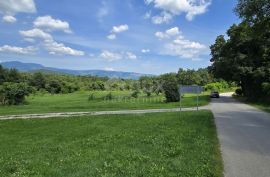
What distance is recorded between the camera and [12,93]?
167 feet

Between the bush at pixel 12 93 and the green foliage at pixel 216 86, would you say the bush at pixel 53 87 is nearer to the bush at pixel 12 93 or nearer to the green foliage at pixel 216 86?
the bush at pixel 12 93

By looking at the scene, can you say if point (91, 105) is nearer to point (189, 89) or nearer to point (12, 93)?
point (12, 93)

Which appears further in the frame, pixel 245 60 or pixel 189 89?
pixel 245 60

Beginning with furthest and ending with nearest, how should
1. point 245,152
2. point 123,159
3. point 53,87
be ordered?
point 53,87
point 245,152
point 123,159

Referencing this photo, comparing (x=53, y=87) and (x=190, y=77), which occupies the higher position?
(x=190, y=77)

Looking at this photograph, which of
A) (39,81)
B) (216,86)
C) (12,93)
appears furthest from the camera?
(216,86)

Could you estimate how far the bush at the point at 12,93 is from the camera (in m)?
50.9

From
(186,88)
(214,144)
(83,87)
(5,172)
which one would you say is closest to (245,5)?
(186,88)

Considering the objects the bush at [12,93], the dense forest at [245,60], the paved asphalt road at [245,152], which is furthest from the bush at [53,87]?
the paved asphalt road at [245,152]

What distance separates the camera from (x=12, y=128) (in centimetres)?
2030

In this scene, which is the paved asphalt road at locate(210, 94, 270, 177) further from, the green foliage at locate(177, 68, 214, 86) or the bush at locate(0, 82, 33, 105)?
the green foliage at locate(177, 68, 214, 86)

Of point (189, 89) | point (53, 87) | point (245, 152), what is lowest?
point (53, 87)

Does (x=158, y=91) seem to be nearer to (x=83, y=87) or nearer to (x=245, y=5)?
(x=83, y=87)

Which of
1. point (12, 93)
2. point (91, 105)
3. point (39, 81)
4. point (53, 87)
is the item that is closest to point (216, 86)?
point (53, 87)
